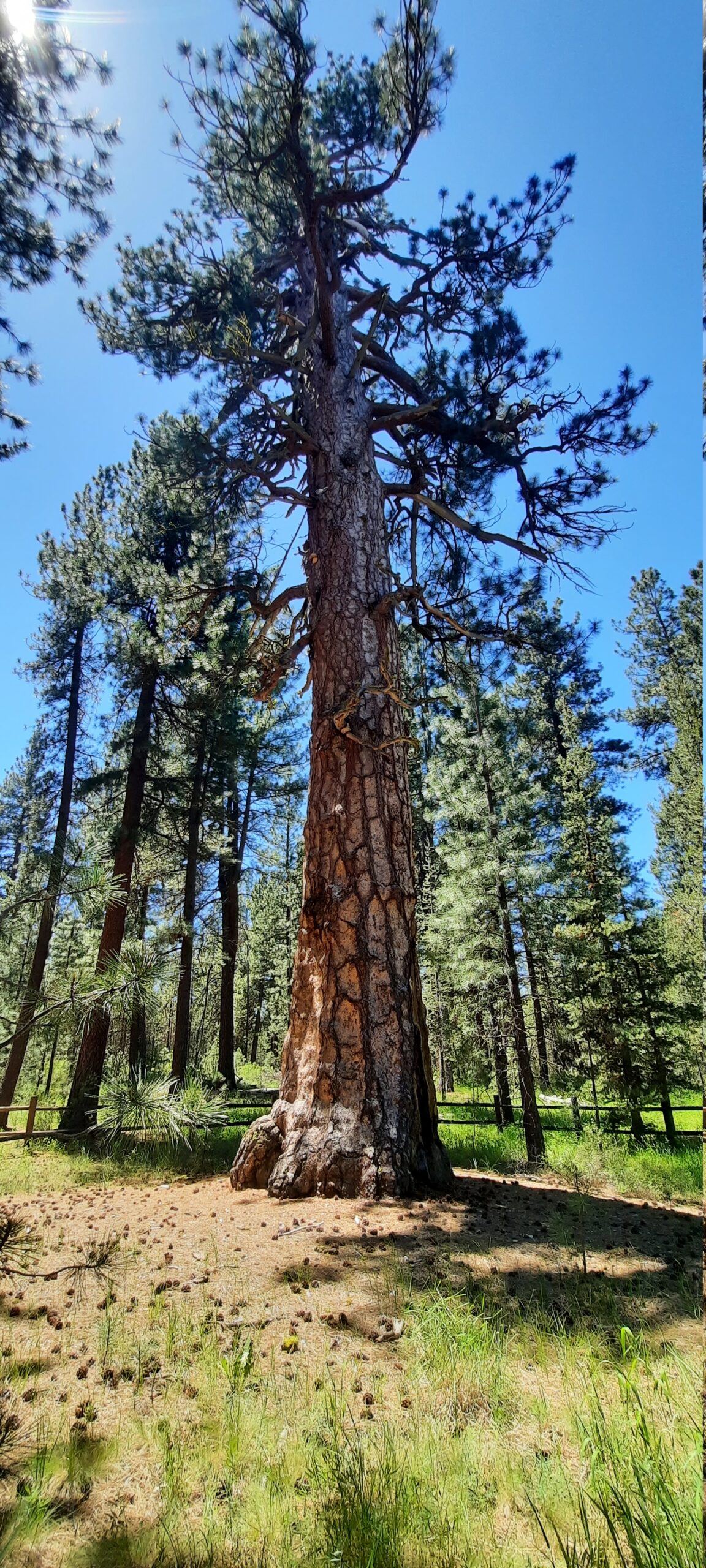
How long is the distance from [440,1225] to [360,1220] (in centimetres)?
38

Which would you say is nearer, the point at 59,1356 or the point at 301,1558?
the point at 301,1558

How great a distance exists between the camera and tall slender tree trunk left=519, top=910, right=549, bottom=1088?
9.61 m

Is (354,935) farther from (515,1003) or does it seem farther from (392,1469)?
(515,1003)

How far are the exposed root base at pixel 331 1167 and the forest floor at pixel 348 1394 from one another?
274 mm

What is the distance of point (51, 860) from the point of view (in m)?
2.05

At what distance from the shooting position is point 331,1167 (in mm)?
3617

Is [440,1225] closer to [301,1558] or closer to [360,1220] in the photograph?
[360,1220]

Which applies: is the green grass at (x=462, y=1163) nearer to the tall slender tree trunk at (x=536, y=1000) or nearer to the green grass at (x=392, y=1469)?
the tall slender tree trunk at (x=536, y=1000)

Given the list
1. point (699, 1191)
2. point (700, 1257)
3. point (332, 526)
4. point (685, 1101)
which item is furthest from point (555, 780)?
point (700, 1257)

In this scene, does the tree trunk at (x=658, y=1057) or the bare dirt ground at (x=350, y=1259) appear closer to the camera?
the bare dirt ground at (x=350, y=1259)

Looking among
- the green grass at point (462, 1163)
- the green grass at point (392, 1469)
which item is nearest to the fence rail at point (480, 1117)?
the green grass at point (462, 1163)

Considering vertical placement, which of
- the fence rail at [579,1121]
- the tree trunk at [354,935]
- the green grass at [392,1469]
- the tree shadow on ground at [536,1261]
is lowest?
the fence rail at [579,1121]

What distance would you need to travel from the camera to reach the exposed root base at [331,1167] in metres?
3.55

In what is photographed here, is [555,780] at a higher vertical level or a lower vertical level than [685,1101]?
higher
